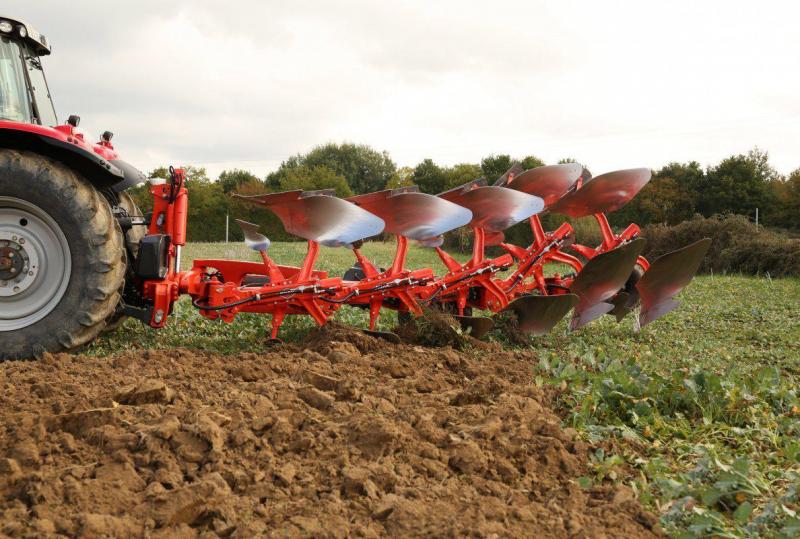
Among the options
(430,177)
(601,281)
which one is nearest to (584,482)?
(601,281)

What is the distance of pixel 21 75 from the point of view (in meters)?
5.46

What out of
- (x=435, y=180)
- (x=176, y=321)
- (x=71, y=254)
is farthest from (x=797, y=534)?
(x=435, y=180)

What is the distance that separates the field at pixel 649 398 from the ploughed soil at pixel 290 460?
1.7 inches

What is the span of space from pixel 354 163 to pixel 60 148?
49234mm

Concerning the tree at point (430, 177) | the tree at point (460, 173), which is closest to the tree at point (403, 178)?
the tree at point (430, 177)

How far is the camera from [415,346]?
5.20 metres

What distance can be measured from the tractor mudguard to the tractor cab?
74cm

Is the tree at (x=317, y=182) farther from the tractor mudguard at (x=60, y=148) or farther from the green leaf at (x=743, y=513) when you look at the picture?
the green leaf at (x=743, y=513)

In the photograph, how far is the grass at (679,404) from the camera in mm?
2777

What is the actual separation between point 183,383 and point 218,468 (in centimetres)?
134

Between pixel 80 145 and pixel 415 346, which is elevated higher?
pixel 80 145

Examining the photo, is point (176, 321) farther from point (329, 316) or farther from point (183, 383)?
point (183, 383)

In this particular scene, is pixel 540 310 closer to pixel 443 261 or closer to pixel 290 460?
pixel 443 261

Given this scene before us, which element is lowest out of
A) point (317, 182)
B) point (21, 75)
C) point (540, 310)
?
point (540, 310)
